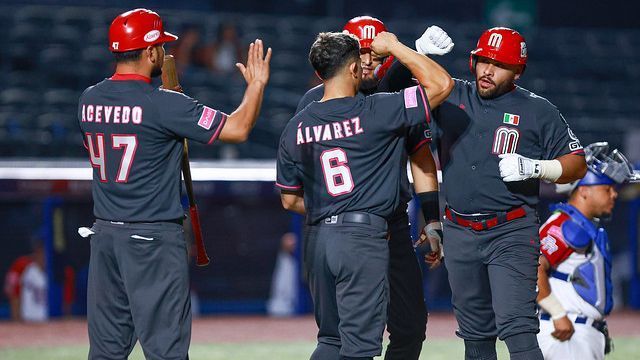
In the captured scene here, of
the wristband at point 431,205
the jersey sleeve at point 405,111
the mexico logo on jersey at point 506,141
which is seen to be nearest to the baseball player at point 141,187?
the jersey sleeve at point 405,111

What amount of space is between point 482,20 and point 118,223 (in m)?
14.1

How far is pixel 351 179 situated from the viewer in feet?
15.7

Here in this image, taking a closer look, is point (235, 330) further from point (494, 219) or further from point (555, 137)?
point (555, 137)

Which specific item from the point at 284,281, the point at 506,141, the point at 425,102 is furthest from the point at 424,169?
the point at 284,281

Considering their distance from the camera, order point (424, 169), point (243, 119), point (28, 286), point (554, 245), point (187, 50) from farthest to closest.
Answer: point (187, 50) → point (28, 286) → point (554, 245) → point (424, 169) → point (243, 119)

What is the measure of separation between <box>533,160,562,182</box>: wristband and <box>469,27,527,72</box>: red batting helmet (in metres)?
0.60

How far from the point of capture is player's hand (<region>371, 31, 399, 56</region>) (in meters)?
4.91

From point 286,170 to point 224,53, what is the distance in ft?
34.6

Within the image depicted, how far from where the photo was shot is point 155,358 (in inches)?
184

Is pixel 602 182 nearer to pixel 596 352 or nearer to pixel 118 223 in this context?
pixel 596 352

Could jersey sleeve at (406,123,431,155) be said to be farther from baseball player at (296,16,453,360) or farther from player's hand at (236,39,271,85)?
player's hand at (236,39,271,85)

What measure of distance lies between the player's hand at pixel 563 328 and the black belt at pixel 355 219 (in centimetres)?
158

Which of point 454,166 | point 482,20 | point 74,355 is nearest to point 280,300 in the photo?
point 74,355

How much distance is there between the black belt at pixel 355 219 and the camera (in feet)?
15.7
